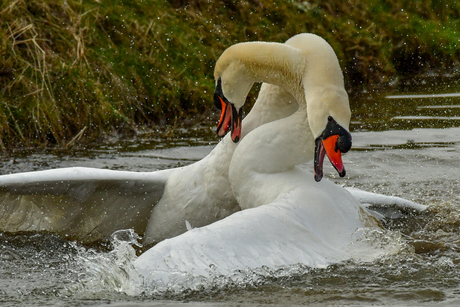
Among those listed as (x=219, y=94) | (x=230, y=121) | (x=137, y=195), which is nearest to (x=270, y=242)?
(x=230, y=121)

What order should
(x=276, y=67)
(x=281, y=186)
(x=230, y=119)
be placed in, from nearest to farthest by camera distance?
1. (x=281, y=186)
2. (x=276, y=67)
3. (x=230, y=119)

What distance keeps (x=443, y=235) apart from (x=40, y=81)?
5091 mm

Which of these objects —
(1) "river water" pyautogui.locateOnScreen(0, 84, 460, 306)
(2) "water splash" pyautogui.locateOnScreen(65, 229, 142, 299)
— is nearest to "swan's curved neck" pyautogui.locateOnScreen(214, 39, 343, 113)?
(1) "river water" pyautogui.locateOnScreen(0, 84, 460, 306)

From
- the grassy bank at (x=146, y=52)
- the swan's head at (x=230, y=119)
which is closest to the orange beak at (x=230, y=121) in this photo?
the swan's head at (x=230, y=119)

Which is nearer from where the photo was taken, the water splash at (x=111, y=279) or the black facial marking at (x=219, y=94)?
the water splash at (x=111, y=279)

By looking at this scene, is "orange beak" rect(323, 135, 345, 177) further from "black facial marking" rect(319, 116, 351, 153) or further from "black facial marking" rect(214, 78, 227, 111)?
"black facial marking" rect(214, 78, 227, 111)

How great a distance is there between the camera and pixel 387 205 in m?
5.98

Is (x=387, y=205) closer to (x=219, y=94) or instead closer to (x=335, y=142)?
(x=219, y=94)

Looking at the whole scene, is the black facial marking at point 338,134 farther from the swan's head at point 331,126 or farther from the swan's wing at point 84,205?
the swan's wing at point 84,205

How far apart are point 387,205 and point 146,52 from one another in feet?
17.0

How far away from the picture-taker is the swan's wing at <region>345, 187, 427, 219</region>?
5.95m

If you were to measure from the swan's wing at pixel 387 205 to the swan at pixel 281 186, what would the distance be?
109 cm

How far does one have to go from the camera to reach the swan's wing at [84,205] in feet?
17.7

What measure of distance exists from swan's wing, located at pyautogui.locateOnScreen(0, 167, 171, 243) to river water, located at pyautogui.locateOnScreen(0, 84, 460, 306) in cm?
12
